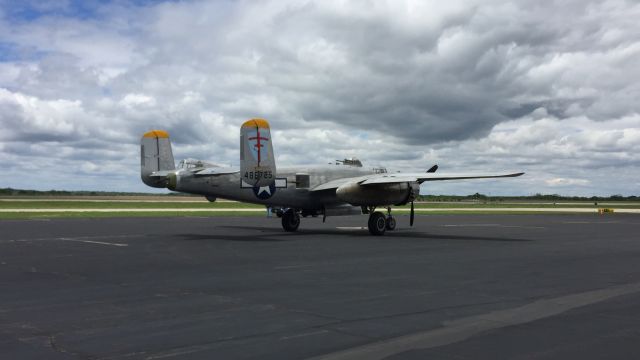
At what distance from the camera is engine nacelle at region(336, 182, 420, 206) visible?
1203 inches

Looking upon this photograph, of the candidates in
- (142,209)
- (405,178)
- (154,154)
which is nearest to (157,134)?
(154,154)

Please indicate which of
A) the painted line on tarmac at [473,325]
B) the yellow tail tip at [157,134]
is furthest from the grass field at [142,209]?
the painted line on tarmac at [473,325]

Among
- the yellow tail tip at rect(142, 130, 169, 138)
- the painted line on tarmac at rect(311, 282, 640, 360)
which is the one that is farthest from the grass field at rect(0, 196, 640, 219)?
the painted line on tarmac at rect(311, 282, 640, 360)

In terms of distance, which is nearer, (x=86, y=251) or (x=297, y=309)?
(x=297, y=309)

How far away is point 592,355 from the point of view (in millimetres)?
7465

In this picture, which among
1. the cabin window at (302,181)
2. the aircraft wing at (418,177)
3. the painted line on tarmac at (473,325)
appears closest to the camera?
the painted line on tarmac at (473,325)

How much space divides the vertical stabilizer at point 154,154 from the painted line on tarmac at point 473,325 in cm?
2525

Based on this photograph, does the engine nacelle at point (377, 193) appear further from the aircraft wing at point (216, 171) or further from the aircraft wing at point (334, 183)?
the aircraft wing at point (216, 171)

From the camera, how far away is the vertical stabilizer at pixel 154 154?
32281mm

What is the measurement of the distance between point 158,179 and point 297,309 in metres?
22.2

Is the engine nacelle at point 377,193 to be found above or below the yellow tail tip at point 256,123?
below

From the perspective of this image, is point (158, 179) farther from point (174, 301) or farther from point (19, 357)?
point (19, 357)

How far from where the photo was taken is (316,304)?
35.9 feet

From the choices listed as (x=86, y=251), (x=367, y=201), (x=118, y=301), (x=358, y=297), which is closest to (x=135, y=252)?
(x=86, y=251)
